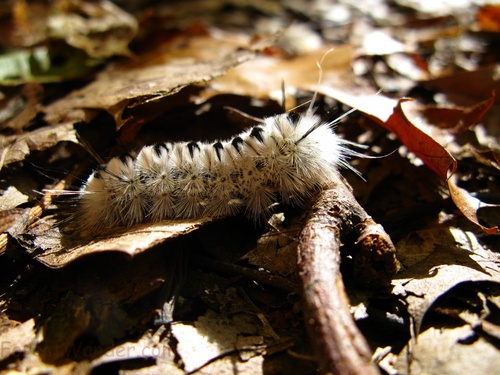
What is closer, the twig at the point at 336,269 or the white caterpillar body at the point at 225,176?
the twig at the point at 336,269

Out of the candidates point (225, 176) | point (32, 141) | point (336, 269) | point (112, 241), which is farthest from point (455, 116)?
point (32, 141)

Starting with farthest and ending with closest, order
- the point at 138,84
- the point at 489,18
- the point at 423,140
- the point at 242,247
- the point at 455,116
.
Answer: the point at 489,18, the point at 138,84, the point at 455,116, the point at 423,140, the point at 242,247

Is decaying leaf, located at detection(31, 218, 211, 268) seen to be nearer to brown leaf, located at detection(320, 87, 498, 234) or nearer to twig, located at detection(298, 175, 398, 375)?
twig, located at detection(298, 175, 398, 375)

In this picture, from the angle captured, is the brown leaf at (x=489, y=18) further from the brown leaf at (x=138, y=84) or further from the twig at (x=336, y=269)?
the twig at (x=336, y=269)

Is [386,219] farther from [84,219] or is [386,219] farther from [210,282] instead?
[84,219]

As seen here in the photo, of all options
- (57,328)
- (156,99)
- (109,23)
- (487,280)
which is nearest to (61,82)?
(109,23)

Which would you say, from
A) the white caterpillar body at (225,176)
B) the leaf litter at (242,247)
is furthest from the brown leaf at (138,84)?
the white caterpillar body at (225,176)

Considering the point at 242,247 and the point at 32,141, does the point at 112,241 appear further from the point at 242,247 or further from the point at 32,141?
the point at 32,141
